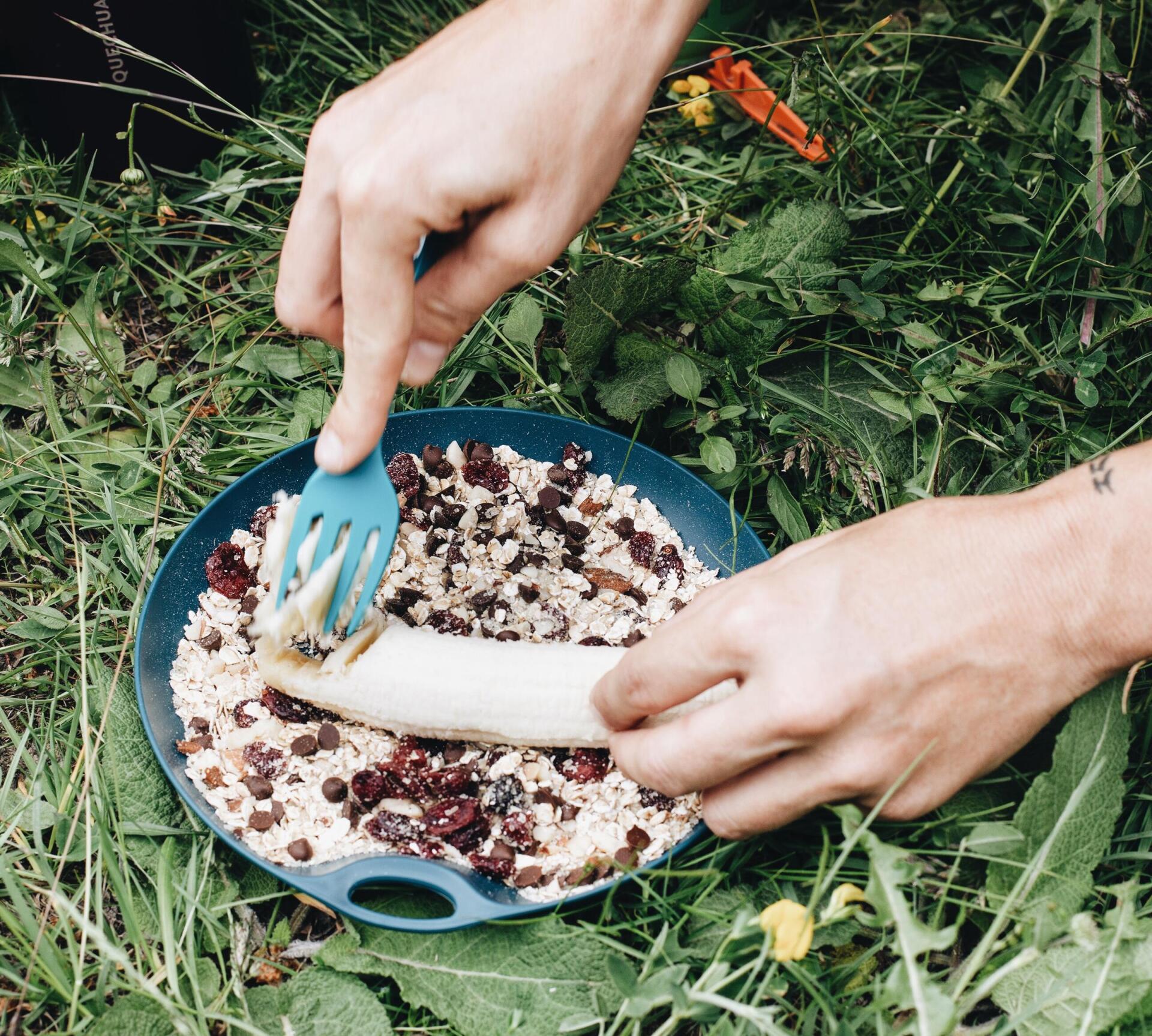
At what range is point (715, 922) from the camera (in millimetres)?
1500

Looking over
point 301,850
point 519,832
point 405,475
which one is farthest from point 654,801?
point 405,475

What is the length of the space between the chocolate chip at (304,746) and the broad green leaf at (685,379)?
0.90 metres

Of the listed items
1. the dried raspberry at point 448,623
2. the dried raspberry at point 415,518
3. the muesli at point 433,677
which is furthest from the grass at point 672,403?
the dried raspberry at point 448,623

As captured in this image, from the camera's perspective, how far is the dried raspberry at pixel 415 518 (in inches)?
74.3

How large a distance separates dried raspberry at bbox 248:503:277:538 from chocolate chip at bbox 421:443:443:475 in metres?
0.29

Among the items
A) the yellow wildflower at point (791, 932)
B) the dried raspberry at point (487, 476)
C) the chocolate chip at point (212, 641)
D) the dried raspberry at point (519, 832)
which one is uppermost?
the dried raspberry at point (487, 476)

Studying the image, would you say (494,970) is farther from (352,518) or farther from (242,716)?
(352,518)

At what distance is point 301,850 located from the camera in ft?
4.99

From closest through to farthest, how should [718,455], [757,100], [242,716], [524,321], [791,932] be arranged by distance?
[791,932], [242,716], [718,455], [524,321], [757,100]

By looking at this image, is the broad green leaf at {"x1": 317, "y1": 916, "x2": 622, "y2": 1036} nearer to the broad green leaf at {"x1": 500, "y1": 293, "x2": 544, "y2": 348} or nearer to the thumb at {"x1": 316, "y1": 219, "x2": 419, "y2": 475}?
the thumb at {"x1": 316, "y1": 219, "x2": 419, "y2": 475}

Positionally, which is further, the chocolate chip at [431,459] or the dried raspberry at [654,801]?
the chocolate chip at [431,459]

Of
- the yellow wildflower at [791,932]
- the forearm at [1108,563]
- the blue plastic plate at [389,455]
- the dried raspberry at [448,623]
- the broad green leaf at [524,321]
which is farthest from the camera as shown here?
the broad green leaf at [524,321]

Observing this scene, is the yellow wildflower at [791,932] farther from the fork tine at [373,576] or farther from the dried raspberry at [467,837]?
the fork tine at [373,576]

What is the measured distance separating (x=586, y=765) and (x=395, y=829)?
32 cm
